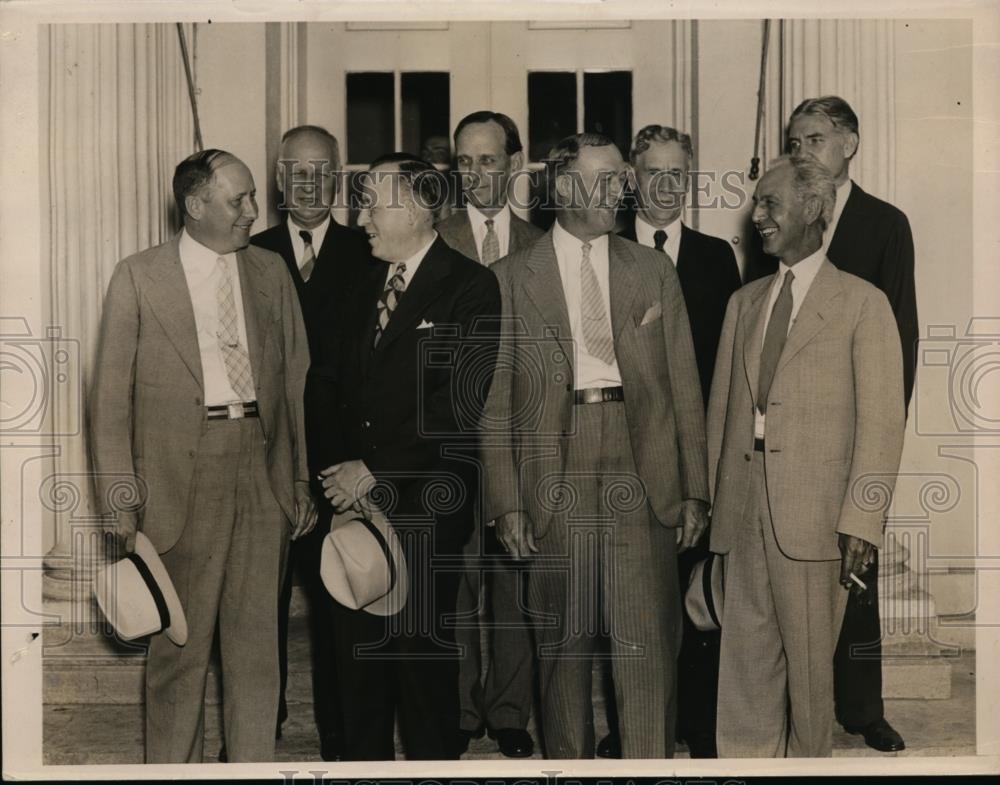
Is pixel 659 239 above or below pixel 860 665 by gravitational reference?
above

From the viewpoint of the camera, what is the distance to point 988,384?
453 centimetres

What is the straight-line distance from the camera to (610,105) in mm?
4559

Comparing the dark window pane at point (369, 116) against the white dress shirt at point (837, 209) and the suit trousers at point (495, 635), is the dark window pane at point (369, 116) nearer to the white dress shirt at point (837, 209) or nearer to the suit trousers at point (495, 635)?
the suit trousers at point (495, 635)

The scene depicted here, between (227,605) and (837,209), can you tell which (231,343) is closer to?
(227,605)

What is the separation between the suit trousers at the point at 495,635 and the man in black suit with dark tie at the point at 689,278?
1.10ft

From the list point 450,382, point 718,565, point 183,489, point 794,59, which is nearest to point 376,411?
point 450,382

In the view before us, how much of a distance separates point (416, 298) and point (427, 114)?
75 centimetres

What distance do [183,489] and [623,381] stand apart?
4.98 feet

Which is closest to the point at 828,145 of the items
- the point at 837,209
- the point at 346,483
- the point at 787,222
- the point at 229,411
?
the point at 837,209

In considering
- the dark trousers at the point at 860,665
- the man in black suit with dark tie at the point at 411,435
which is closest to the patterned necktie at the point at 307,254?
the man in black suit with dark tie at the point at 411,435

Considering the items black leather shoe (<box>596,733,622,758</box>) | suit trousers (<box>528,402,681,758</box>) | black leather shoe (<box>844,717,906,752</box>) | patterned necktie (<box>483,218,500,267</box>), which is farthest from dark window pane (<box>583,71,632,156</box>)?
black leather shoe (<box>844,717,906,752</box>)

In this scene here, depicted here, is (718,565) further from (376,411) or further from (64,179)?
(64,179)

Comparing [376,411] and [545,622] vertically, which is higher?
[376,411]

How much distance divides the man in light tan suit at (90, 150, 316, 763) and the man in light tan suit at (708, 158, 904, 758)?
152 cm
